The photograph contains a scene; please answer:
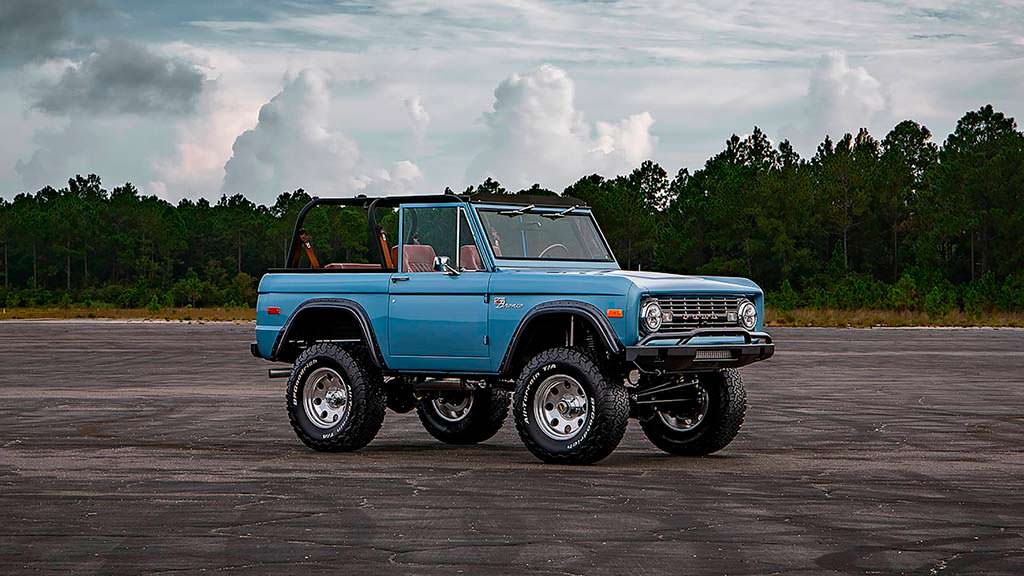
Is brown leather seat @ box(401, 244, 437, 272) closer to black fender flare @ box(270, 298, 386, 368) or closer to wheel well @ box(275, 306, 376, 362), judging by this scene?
black fender flare @ box(270, 298, 386, 368)

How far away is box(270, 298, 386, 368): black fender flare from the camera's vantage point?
15.3 metres

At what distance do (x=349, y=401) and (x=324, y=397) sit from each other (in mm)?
468

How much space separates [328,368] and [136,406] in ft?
21.5

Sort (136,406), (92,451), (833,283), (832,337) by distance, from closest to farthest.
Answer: (92,451), (136,406), (832,337), (833,283)

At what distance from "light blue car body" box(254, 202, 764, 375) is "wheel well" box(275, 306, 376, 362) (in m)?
0.11

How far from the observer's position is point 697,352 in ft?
45.1

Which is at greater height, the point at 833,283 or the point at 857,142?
the point at 857,142

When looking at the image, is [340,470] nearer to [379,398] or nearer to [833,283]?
[379,398]

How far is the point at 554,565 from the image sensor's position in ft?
28.6

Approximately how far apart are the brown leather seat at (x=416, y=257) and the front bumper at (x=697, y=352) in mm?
2630

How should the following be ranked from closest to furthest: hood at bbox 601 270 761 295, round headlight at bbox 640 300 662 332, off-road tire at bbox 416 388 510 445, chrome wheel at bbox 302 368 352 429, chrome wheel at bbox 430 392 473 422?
round headlight at bbox 640 300 662 332
hood at bbox 601 270 761 295
chrome wheel at bbox 302 368 352 429
off-road tire at bbox 416 388 510 445
chrome wheel at bbox 430 392 473 422

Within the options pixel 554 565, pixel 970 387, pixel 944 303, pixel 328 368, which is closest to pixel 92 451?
pixel 328 368

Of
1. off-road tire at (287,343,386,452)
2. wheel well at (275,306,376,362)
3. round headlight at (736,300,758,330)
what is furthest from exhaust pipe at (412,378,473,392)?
round headlight at (736,300,758,330)

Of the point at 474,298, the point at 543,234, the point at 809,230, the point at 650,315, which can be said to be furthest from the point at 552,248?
the point at 809,230
